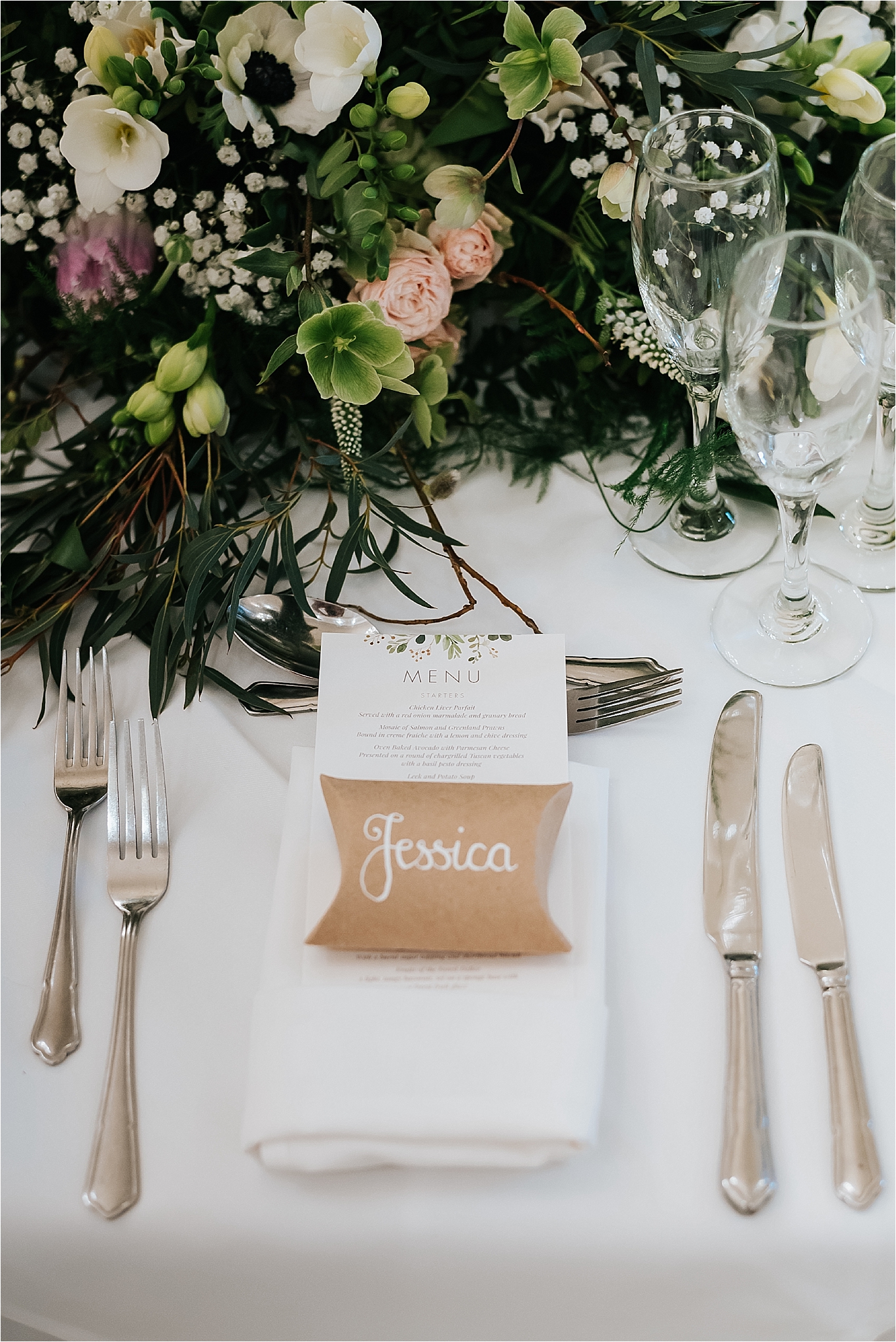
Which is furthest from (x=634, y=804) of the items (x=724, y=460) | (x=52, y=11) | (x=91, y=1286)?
(x=52, y=11)

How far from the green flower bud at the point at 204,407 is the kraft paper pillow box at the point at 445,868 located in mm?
426

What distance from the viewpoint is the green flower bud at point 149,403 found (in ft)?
2.96

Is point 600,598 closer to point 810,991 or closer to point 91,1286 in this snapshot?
point 810,991

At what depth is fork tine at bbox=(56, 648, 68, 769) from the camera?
75 cm

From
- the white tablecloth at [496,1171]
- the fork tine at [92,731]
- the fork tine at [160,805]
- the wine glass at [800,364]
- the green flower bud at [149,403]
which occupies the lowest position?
the white tablecloth at [496,1171]

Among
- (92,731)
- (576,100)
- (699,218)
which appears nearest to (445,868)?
(92,731)

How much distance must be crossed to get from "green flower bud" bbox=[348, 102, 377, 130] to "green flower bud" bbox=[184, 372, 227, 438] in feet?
0.88

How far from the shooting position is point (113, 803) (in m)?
0.72

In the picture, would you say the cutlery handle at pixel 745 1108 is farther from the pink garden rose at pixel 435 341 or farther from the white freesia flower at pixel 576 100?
the white freesia flower at pixel 576 100

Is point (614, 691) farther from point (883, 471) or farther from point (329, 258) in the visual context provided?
point (329, 258)

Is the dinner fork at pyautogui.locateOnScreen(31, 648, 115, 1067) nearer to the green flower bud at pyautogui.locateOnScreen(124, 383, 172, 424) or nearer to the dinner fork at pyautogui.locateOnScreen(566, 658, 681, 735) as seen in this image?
the green flower bud at pyautogui.locateOnScreen(124, 383, 172, 424)

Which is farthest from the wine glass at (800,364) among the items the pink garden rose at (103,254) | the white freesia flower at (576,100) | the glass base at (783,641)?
the pink garden rose at (103,254)

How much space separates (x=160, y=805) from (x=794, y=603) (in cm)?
56

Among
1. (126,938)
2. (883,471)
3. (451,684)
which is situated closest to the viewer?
(126,938)
